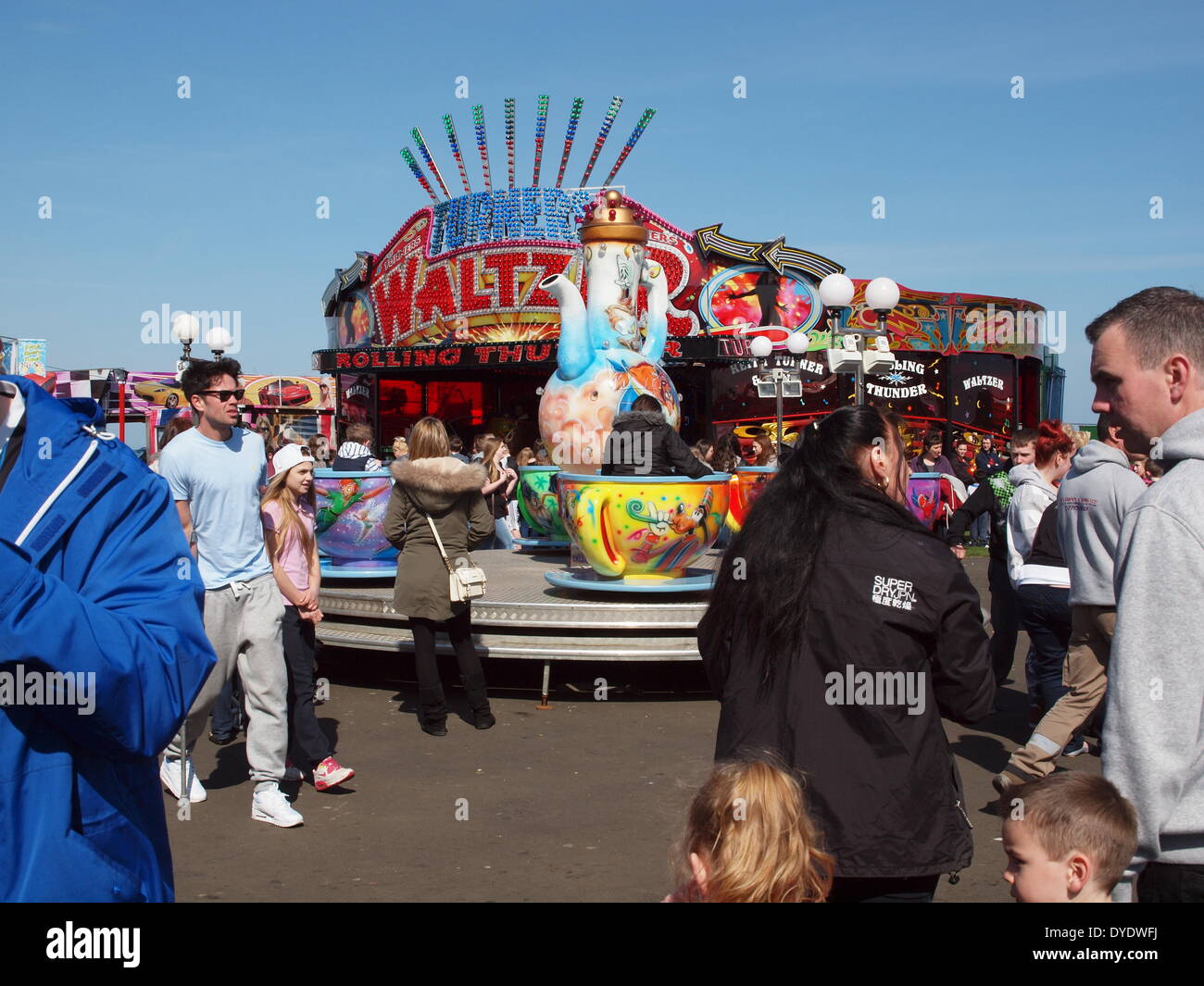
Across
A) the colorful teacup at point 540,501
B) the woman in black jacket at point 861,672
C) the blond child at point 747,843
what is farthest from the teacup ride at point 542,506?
the blond child at point 747,843

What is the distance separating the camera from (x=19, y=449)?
5.85 feet

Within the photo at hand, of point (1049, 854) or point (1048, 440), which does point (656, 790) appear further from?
point (1049, 854)

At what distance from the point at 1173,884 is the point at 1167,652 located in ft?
1.31

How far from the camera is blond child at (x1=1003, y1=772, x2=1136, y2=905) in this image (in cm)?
218

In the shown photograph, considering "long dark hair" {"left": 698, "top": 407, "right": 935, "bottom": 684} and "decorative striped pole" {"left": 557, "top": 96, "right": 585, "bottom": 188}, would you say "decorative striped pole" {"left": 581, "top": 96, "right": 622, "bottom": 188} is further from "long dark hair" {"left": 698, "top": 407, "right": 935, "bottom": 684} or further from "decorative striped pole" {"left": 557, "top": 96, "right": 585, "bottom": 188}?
"long dark hair" {"left": 698, "top": 407, "right": 935, "bottom": 684}

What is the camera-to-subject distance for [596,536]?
8352 millimetres

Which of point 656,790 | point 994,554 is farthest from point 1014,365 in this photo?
point 656,790

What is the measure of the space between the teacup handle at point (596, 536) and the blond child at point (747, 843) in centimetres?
603

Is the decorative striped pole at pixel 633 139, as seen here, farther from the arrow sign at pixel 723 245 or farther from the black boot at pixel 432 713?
the black boot at pixel 432 713

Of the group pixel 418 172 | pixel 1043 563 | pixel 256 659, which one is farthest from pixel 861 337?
pixel 418 172

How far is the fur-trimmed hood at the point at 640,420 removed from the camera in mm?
8352

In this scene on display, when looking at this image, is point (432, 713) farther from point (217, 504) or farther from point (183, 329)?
point (183, 329)
